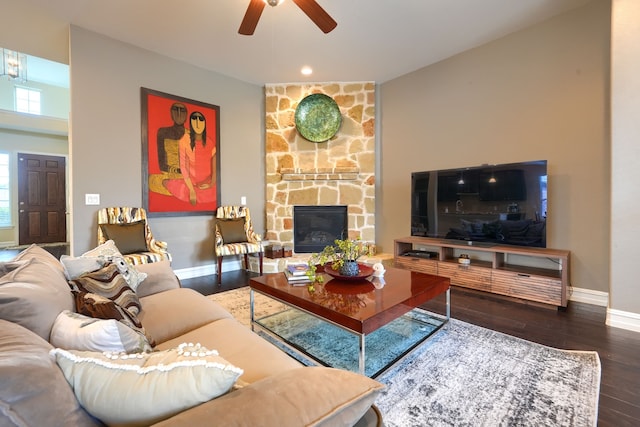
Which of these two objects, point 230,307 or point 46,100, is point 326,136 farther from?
point 46,100

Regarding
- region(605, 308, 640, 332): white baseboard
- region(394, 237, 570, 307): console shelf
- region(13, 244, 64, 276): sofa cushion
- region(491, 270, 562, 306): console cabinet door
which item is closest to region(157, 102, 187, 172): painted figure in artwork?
region(13, 244, 64, 276): sofa cushion

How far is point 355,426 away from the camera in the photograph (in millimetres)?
696

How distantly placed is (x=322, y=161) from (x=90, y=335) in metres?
4.09

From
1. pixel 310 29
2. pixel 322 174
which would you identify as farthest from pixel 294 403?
pixel 322 174

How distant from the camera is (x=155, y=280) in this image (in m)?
1.98

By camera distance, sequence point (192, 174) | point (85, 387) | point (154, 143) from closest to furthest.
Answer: point (85, 387) < point (154, 143) < point (192, 174)

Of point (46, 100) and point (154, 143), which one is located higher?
point (46, 100)

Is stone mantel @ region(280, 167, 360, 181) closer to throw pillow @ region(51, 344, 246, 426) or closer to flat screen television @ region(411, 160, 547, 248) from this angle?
flat screen television @ region(411, 160, 547, 248)

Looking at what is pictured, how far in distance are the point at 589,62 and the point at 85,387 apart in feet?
14.0

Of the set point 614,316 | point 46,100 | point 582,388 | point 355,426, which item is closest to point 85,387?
point 355,426

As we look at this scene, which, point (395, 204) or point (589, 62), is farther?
point (395, 204)

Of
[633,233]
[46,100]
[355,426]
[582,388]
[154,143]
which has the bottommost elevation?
[582,388]

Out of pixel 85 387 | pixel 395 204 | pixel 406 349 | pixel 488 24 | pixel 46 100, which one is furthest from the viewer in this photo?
pixel 46 100

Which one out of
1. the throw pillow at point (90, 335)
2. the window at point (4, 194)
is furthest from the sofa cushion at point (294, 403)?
the window at point (4, 194)
